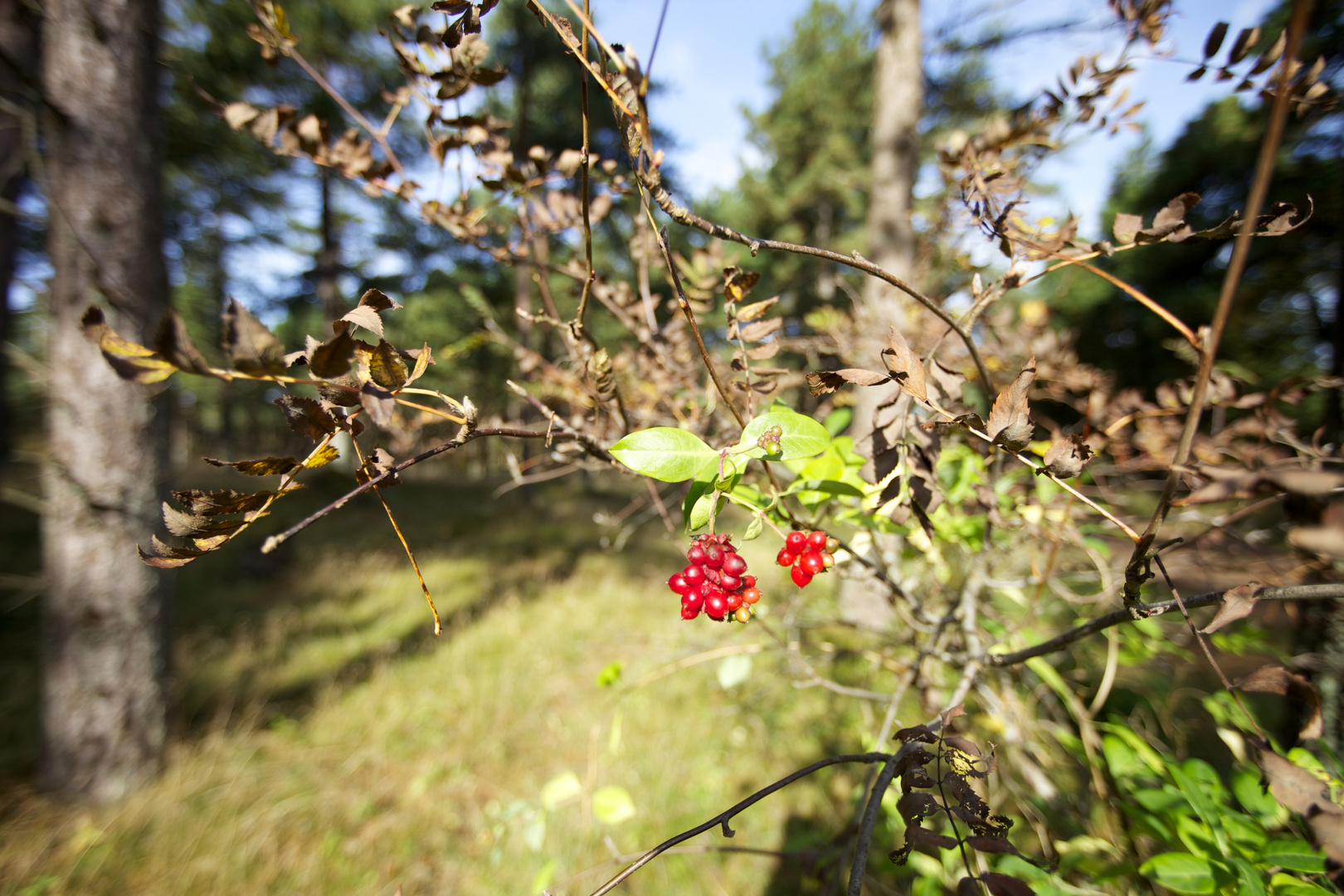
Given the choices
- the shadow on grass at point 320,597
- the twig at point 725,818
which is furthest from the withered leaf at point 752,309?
the shadow on grass at point 320,597

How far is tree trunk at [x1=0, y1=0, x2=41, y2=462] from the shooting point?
2.02 metres

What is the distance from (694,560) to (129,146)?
3496 millimetres

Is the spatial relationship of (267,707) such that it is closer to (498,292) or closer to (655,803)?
(655,803)

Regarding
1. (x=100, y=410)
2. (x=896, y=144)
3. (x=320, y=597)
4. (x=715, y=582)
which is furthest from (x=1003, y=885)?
(x=320, y=597)

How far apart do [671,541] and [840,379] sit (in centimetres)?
54

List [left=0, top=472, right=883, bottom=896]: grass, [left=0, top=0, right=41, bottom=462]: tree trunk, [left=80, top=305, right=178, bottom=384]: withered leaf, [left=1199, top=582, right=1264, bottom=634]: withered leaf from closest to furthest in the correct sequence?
[left=80, top=305, right=178, bottom=384]: withered leaf → [left=1199, top=582, right=1264, bottom=634]: withered leaf → [left=0, top=0, right=41, bottom=462]: tree trunk → [left=0, top=472, right=883, bottom=896]: grass

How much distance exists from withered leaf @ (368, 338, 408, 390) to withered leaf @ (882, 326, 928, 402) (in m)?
0.48

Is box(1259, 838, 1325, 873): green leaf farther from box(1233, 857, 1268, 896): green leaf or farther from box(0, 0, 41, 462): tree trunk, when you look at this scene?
box(0, 0, 41, 462): tree trunk

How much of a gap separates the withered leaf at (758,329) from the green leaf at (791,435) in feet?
0.46

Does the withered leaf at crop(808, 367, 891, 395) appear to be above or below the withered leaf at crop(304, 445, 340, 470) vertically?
below

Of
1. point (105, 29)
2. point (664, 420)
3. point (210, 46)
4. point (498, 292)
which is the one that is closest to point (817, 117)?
point (498, 292)

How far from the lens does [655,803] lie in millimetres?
2658

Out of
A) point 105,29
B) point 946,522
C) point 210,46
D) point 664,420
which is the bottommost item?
point 946,522

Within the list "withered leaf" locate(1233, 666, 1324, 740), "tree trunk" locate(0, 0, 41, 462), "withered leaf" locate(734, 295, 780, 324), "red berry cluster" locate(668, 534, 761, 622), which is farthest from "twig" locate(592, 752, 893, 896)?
"tree trunk" locate(0, 0, 41, 462)
